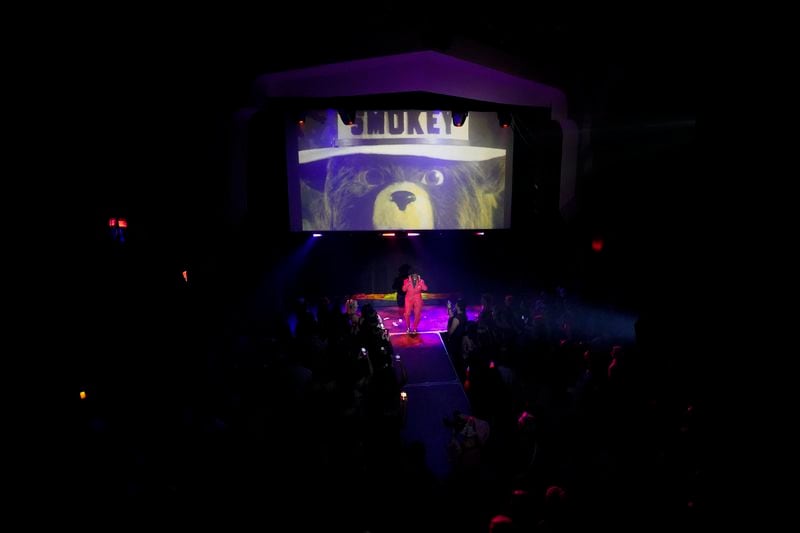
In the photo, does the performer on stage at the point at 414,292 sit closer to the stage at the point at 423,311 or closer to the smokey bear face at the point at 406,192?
the stage at the point at 423,311

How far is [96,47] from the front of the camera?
156 inches

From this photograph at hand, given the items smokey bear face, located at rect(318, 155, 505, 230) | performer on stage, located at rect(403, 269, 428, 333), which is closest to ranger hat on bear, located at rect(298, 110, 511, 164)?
smokey bear face, located at rect(318, 155, 505, 230)

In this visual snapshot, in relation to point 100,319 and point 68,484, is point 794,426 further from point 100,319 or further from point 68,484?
point 100,319

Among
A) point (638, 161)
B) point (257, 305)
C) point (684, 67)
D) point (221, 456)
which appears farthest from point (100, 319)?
point (638, 161)

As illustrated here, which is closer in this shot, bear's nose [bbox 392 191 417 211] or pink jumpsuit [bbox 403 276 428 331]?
pink jumpsuit [bbox 403 276 428 331]

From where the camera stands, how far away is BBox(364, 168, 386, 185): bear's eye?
920 cm

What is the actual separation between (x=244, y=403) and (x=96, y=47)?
3.87 m

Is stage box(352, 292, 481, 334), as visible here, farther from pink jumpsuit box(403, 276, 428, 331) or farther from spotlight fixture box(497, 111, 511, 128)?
spotlight fixture box(497, 111, 511, 128)

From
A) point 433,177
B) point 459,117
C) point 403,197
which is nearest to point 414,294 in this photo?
point 403,197

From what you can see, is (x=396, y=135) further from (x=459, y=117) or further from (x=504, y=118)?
(x=504, y=118)

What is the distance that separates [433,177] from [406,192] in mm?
691

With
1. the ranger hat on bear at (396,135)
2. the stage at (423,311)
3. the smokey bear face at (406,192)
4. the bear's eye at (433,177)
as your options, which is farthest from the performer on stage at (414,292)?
the ranger hat on bear at (396,135)

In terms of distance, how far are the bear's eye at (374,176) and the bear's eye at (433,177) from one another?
924mm

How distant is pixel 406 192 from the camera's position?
9.34 metres
